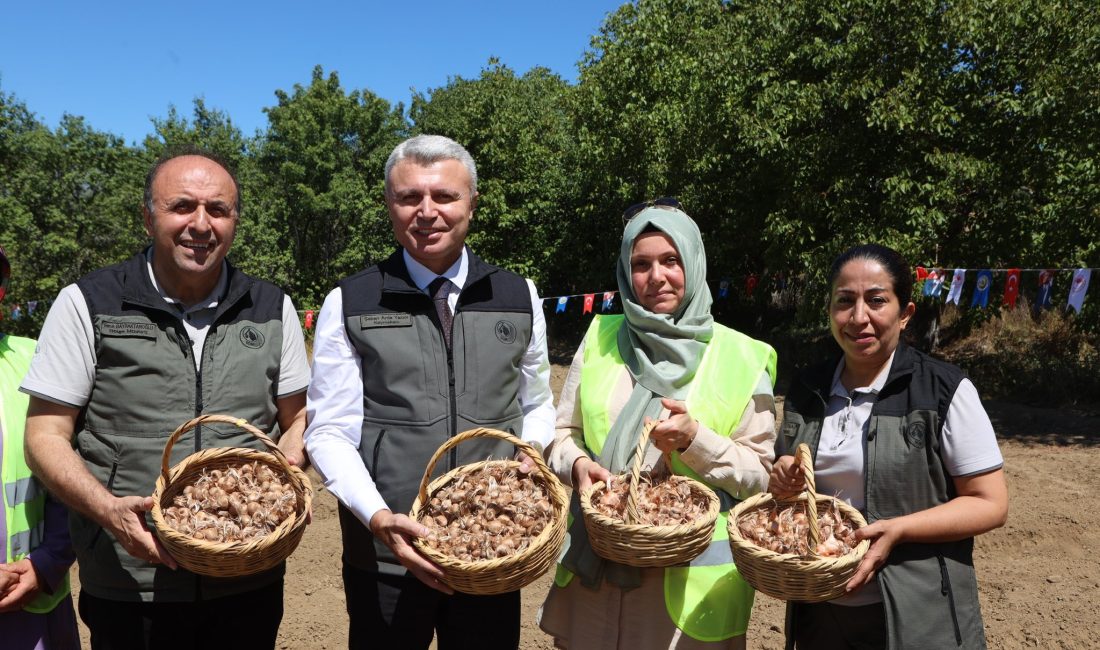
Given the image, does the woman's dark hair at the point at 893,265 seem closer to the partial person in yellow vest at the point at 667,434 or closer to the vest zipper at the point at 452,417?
the partial person in yellow vest at the point at 667,434

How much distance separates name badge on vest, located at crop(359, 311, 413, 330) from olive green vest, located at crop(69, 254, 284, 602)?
426mm

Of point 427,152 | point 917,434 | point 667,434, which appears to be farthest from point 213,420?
point 917,434

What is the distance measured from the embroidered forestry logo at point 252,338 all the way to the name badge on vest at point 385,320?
0.35 metres

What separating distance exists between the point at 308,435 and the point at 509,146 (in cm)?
1736

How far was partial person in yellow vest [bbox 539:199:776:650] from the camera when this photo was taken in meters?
2.45

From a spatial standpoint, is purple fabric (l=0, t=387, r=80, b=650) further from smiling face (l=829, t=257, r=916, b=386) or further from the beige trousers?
smiling face (l=829, t=257, r=916, b=386)

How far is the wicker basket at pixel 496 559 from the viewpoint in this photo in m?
2.03

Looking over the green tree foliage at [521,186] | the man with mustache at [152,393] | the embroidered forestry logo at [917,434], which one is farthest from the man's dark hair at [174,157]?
the green tree foliage at [521,186]

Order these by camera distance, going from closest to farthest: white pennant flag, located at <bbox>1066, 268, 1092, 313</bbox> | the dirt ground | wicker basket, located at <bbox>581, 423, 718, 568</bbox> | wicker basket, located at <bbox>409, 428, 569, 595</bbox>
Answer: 1. wicker basket, located at <bbox>409, 428, 569, 595</bbox>
2. wicker basket, located at <bbox>581, 423, 718, 568</bbox>
3. the dirt ground
4. white pennant flag, located at <bbox>1066, 268, 1092, 313</bbox>

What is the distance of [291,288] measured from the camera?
23844 millimetres

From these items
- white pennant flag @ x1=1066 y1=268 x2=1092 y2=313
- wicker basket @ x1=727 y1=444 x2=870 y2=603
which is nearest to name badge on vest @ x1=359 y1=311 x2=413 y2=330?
wicker basket @ x1=727 y1=444 x2=870 y2=603

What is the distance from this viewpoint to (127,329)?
7.50ft

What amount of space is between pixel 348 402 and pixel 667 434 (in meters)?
0.97

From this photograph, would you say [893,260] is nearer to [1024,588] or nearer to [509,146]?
[1024,588]
